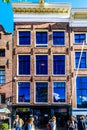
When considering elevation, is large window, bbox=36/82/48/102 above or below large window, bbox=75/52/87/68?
below

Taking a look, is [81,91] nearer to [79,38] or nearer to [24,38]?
[79,38]

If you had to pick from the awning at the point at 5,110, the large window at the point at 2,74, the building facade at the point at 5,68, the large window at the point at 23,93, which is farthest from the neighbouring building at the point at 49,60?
the awning at the point at 5,110

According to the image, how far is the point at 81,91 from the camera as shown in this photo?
32969 millimetres

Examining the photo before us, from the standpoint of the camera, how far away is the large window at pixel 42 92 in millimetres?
32906

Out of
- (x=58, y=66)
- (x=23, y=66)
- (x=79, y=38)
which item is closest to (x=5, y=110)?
(x=23, y=66)

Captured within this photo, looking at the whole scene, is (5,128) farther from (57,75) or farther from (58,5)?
(58,5)

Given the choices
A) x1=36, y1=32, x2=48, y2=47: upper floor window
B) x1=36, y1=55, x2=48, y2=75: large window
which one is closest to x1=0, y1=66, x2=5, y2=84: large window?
x1=36, y1=55, x2=48, y2=75: large window

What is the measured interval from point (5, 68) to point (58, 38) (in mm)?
5322

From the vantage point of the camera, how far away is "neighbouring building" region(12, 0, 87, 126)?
32812 mm

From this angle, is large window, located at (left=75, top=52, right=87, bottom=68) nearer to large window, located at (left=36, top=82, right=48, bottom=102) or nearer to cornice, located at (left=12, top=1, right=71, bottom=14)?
large window, located at (left=36, top=82, right=48, bottom=102)

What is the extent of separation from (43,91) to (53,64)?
2488 mm

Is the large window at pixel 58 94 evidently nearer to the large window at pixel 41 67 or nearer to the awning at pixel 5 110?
the large window at pixel 41 67

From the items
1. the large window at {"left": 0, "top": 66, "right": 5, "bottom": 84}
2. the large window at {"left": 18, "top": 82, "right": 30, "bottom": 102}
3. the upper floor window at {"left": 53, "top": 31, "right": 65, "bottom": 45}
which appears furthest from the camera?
the upper floor window at {"left": 53, "top": 31, "right": 65, "bottom": 45}

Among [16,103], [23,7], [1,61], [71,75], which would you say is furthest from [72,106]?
[23,7]
